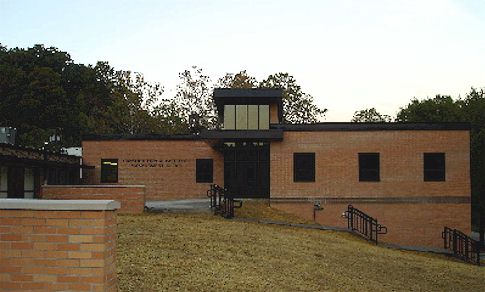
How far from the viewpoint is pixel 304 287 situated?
38.5 feet

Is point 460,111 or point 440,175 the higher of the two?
point 460,111

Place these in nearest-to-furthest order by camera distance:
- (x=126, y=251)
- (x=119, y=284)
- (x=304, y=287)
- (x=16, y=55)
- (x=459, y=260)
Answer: (x=119, y=284)
(x=304, y=287)
(x=126, y=251)
(x=459, y=260)
(x=16, y=55)

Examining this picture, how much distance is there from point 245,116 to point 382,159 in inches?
318

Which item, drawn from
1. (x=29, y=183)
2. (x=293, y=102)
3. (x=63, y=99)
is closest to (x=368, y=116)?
(x=293, y=102)

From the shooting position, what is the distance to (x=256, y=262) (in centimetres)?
1359

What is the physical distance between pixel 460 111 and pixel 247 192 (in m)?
30.4

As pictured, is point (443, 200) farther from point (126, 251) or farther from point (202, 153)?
point (126, 251)

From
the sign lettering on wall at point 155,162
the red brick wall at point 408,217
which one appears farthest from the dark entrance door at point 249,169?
the red brick wall at point 408,217

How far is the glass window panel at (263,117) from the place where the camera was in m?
32.2

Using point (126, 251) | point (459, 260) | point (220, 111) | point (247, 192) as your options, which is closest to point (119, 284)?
point (126, 251)

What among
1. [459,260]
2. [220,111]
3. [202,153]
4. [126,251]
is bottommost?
[459,260]

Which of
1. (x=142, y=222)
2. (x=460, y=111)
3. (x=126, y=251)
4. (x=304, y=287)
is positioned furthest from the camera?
(x=460, y=111)

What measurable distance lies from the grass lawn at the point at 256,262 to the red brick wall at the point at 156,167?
39.1 ft

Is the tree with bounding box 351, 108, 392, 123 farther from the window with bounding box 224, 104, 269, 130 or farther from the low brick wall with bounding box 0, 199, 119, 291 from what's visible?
the low brick wall with bounding box 0, 199, 119, 291
